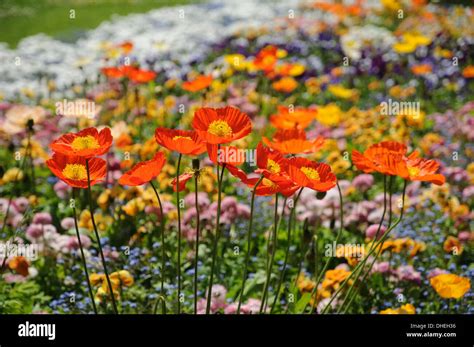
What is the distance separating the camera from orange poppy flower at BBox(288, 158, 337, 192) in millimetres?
1867

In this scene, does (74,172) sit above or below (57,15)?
below

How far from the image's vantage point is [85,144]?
1.92 m

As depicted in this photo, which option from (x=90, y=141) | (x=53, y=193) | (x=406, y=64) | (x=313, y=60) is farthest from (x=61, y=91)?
(x=90, y=141)

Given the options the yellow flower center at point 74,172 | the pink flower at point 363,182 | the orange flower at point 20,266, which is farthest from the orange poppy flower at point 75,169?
the pink flower at point 363,182

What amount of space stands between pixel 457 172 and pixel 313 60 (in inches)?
108

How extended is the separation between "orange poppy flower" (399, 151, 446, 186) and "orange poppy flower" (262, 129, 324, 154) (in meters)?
0.31

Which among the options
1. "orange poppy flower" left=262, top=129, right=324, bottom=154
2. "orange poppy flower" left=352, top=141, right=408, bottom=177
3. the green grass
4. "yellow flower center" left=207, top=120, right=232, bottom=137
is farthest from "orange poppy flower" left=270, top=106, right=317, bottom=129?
the green grass

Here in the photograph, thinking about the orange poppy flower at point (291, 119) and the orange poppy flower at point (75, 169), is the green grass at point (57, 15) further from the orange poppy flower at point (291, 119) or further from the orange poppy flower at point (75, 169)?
the orange poppy flower at point (75, 169)

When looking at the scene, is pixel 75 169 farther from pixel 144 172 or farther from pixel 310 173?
pixel 310 173

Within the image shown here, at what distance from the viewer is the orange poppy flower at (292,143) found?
7.23 ft

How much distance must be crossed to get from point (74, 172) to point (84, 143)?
0.31 ft

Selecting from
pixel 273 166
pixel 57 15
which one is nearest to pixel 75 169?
pixel 273 166

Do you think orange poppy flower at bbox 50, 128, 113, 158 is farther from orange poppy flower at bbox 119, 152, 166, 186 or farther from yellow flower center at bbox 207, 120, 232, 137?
yellow flower center at bbox 207, 120, 232, 137
